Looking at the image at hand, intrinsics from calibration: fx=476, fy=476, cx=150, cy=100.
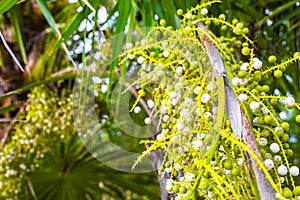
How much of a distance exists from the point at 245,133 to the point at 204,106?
70mm

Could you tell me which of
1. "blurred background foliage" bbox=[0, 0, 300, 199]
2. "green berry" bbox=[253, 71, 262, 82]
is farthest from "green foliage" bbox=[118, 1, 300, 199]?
"blurred background foliage" bbox=[0, 0, 300, 199]

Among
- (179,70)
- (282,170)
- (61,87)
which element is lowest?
(282,170)

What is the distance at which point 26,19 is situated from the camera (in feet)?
4.88

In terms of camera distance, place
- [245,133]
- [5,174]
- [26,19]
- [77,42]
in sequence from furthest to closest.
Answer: [26,19]
[77,42]
[5,174]
[245,133]

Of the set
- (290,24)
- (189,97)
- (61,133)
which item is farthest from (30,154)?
(189,97)

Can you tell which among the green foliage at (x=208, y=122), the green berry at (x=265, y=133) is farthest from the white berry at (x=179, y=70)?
the green berry at (x=265, y=133)

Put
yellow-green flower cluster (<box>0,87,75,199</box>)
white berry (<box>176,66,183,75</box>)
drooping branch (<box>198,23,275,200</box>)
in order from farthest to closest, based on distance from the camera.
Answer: yellow-green flower cluster (<box>0,87,75,199</box>), white berry (<box>176,66,183,75</box>), drooping branch (<box>198,23,275,200</box>)

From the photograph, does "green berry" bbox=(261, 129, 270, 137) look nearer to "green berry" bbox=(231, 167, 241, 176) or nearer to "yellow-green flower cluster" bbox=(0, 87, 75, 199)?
"green berry" bbox=(231, 167, 241, 176)

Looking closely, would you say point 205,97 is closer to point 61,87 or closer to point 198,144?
point 198,144

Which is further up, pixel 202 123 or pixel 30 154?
pixel 30 154

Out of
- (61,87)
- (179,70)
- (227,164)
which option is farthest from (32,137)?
(227,164)

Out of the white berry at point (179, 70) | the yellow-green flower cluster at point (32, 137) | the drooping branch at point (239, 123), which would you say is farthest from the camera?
the yellow-green flower cluster at point (32, 137)

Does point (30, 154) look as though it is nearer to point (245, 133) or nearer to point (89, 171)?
point (89, 171)

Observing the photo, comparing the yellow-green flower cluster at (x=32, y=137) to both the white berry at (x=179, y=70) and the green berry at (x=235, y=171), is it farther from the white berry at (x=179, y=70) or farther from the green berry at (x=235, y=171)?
the green berry at (x=235, y=171)
